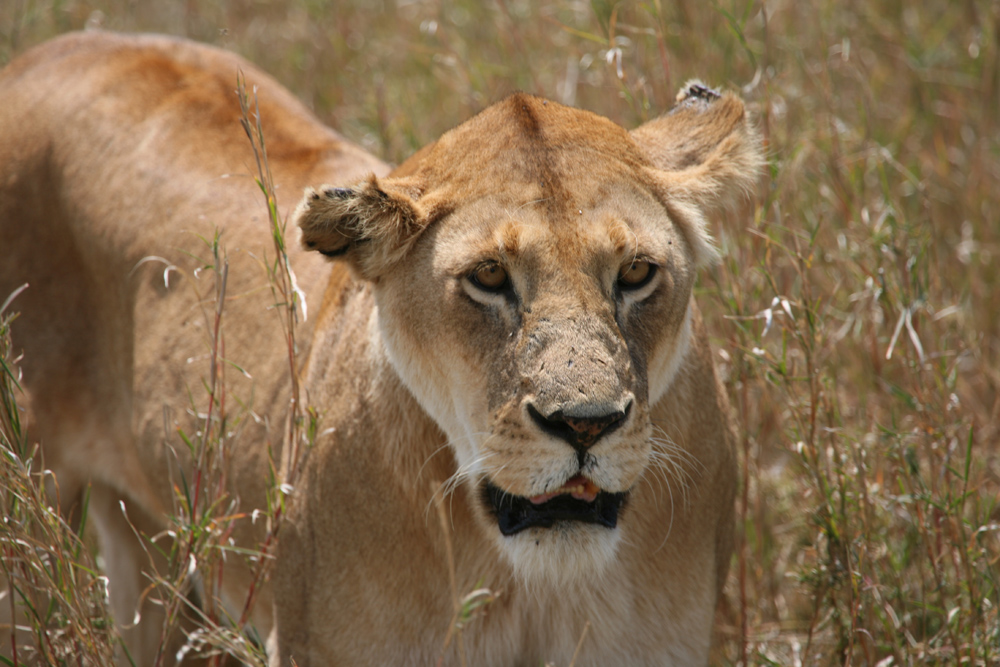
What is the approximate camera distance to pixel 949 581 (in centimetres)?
353

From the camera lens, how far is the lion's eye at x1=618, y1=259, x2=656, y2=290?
2492mm

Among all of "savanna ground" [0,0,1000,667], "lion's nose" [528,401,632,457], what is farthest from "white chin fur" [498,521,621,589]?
"savanna ground" [0,0,1000,667]

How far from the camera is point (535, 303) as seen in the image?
238 centimetres

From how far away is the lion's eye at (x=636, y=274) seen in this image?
2.49 metres

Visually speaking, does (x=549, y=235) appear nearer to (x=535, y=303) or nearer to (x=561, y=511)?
(x=535, y=303)

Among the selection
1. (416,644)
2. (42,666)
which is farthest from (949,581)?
(42,666)

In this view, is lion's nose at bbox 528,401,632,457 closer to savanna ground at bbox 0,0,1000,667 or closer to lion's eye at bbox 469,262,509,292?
lion's eye at bbox 469,262,509,292

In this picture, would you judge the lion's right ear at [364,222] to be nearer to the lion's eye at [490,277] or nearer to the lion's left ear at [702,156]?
the lion's eye at [490,277]

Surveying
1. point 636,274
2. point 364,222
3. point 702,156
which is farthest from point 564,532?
point 702,156

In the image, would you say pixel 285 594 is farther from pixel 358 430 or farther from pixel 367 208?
pixel 367 208

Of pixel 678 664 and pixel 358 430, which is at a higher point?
pixel 358 430

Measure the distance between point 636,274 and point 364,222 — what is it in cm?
68

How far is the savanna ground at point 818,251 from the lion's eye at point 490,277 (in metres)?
0.96

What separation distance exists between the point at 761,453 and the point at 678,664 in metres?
1.79
